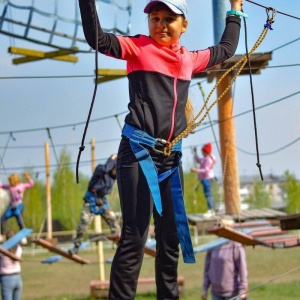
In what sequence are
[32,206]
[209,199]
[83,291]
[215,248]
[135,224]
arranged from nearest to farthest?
[135,224], [215,248], [209,199], [83,291], [32,206]

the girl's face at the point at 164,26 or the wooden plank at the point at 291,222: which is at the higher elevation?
the girl's face at the point at 164,26

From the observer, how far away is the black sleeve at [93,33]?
9.68 feet

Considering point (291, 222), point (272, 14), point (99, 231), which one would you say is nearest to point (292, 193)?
point (99, 231)

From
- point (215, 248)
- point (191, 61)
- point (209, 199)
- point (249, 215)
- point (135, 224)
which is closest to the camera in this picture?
point (135, 224)

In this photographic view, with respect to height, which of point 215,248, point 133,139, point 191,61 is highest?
point 191,61

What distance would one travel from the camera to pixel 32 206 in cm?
3400

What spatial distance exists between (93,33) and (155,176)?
0.59 meters

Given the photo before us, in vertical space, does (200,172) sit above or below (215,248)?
above

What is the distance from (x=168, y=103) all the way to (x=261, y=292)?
30.4 ft

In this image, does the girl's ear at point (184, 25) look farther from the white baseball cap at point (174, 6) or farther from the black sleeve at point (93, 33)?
the black sleeve at point (93, 33)

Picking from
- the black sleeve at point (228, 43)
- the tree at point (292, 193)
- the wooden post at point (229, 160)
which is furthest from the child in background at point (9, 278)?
the tree at point (292, 193)

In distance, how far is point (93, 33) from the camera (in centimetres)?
298

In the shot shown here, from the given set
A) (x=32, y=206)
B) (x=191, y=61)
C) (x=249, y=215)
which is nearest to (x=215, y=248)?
(x=249, y=215)

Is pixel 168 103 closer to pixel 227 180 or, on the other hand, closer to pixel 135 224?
pixel 135 224
